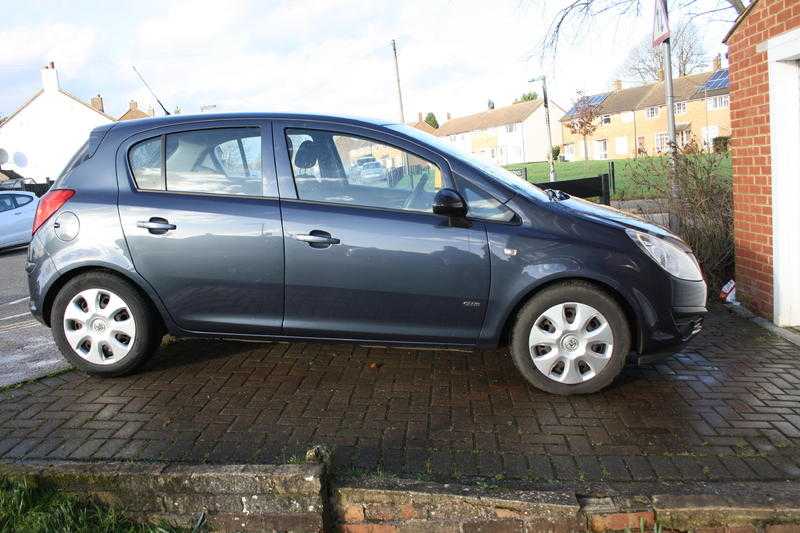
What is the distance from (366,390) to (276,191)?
1421mm

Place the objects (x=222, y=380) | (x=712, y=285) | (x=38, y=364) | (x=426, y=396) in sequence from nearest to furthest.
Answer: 1. (x=426, y=396)
2. (x=222, y=380)
3. (x=38, y=364)
4. (x=712, y=285)

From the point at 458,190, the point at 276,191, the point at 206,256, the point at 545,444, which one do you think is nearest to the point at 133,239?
the point at 206,256

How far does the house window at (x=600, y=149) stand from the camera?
88812 mm

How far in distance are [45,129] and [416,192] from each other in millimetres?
54215

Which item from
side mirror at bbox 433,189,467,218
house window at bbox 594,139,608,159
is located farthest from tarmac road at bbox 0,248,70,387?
house window at bbox 594,139,608,159

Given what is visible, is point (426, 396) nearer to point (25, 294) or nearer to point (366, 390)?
point (366, 390)

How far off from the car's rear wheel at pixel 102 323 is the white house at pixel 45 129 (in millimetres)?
50582

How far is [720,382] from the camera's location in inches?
184

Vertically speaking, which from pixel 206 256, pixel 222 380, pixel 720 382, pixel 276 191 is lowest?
pixel 720 382

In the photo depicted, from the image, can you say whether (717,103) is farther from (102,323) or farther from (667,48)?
(102,323)

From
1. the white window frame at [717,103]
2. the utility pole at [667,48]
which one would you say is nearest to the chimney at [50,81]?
the utility pole at [667,48]

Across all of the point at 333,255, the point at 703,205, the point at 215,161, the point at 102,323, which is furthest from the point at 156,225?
the point at 703,205

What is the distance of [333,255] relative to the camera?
4.48 meters

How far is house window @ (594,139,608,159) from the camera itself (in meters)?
88.8
